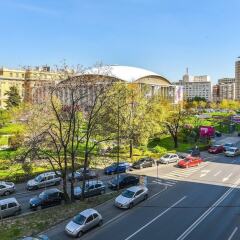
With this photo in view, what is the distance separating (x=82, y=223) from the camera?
2411 cm

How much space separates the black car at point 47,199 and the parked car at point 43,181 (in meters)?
5.43

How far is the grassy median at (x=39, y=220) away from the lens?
23.7 metres

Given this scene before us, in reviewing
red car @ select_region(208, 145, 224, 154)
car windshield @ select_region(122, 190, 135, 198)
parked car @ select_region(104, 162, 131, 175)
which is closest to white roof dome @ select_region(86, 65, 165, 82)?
red car @ select_region(208, 145, 224, 154)

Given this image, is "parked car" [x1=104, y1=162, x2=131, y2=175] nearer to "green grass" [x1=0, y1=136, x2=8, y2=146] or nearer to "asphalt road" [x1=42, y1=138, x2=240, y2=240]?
"asphalt road" [x1=42, y1=138, x2=240, y2=240]

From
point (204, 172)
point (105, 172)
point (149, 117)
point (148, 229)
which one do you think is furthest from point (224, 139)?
point (148, 229)

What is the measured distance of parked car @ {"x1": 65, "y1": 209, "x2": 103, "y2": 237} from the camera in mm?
23672

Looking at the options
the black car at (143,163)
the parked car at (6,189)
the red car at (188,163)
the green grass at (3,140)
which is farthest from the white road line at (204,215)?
the green grass at (3,140)

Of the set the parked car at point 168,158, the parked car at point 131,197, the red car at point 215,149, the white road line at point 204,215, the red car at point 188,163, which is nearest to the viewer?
the white road line at point 204,215

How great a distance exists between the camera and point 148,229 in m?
25.1

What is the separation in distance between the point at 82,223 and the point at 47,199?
302 inches

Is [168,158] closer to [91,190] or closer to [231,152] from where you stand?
[231,152]

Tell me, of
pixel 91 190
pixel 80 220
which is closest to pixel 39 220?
pixel 80 220

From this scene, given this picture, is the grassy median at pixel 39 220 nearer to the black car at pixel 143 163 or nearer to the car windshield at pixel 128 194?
the car windshield at pixel 128 194

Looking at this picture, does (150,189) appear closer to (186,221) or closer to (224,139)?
(186,221)
